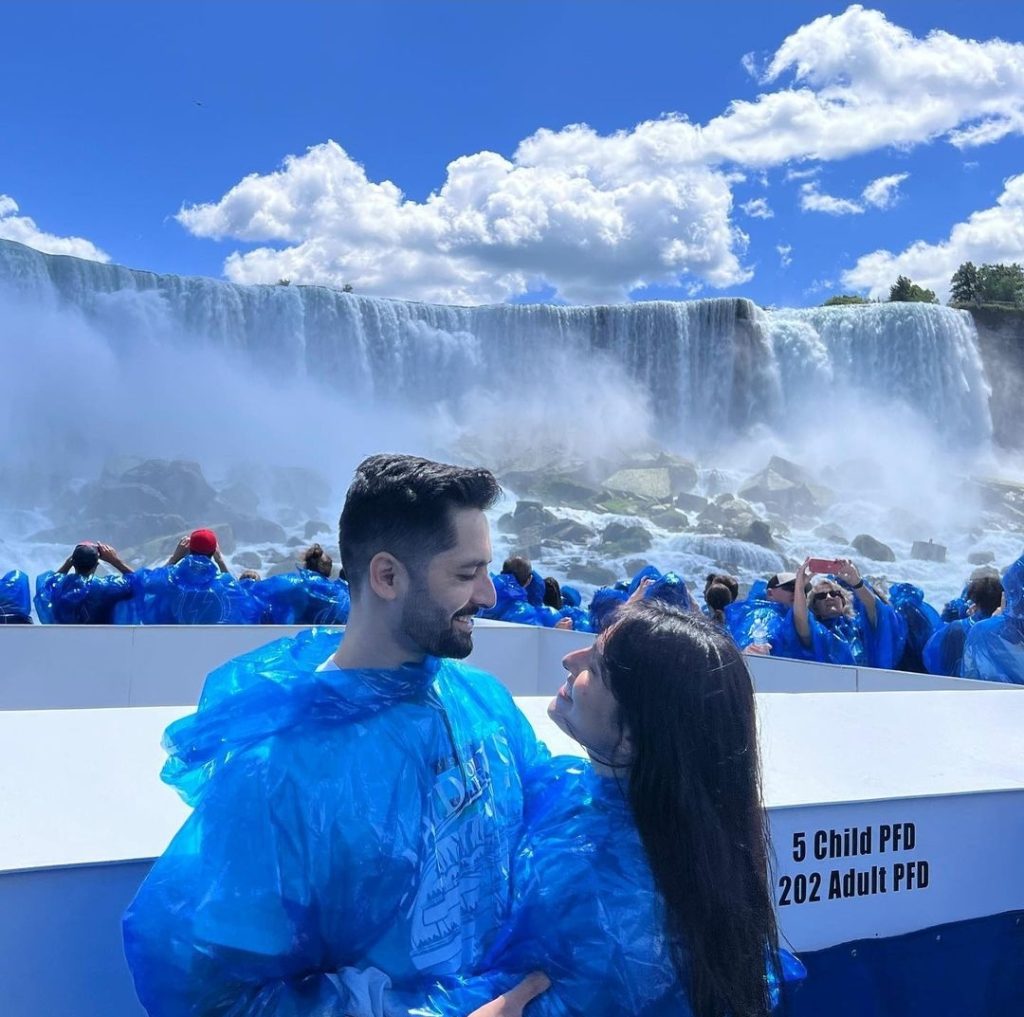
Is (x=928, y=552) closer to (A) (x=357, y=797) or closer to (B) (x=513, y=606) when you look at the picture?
(B) (x=513, y=606)

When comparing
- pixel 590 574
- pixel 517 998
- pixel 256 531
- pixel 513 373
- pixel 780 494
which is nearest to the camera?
pixel 517 998

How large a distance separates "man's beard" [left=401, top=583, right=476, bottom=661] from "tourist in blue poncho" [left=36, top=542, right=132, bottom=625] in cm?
486

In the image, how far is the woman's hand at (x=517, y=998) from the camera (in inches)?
42.2

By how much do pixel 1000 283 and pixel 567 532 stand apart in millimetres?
31070

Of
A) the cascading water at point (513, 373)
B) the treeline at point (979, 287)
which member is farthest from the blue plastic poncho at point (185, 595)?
the treeline at point (979, 287)

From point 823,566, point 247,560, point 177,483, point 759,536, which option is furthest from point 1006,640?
point 177,483

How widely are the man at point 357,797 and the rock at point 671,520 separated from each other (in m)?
23.3

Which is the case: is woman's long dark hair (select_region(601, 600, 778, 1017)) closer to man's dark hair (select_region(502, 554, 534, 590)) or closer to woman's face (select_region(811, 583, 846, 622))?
woman's face (select_region(811, 583, 846, 622))

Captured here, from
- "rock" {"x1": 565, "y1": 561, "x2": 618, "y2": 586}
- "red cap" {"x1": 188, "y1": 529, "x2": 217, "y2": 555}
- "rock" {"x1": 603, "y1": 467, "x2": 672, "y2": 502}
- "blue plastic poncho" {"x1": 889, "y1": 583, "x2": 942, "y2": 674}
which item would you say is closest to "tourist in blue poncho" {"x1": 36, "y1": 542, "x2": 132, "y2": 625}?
"red cap" {"x1": 188, "y1": 529, "x2": 217, "y2": 555}

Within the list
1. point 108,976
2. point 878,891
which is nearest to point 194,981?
point 108,976

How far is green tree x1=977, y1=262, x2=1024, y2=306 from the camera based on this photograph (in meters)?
44.7

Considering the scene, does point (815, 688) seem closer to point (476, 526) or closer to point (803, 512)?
point (476, 526)

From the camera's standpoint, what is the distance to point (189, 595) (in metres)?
5.66

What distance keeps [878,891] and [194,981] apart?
50.5 inches
